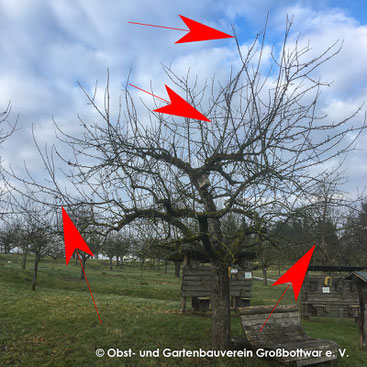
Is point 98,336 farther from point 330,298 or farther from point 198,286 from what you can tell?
point 330,298

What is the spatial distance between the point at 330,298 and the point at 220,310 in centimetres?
884

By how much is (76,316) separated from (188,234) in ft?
17.6

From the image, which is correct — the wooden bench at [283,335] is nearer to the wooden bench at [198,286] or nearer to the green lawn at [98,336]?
the green lawn at [98,336]

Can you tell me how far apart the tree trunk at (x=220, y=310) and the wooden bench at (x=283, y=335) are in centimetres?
37

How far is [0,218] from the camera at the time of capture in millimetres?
7492

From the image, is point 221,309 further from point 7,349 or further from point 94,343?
point 7,349

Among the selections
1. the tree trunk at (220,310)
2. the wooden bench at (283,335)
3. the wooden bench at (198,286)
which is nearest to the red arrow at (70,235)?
the tree trunk at (220,310)

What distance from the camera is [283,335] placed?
23.0ft

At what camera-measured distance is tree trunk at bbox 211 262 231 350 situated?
21.6 ft

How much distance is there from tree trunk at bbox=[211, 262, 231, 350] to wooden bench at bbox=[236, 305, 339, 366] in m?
0.37

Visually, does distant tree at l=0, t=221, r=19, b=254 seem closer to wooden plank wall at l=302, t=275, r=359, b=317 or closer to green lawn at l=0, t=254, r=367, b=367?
green lawn at l=0, t=254, r=367, b=367

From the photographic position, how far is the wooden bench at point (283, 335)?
6.07 metres

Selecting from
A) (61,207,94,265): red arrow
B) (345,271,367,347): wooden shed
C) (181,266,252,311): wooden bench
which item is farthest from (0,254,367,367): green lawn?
(61,207,94,265): red arrow

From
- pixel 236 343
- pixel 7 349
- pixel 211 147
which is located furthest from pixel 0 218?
pixel 236 343
